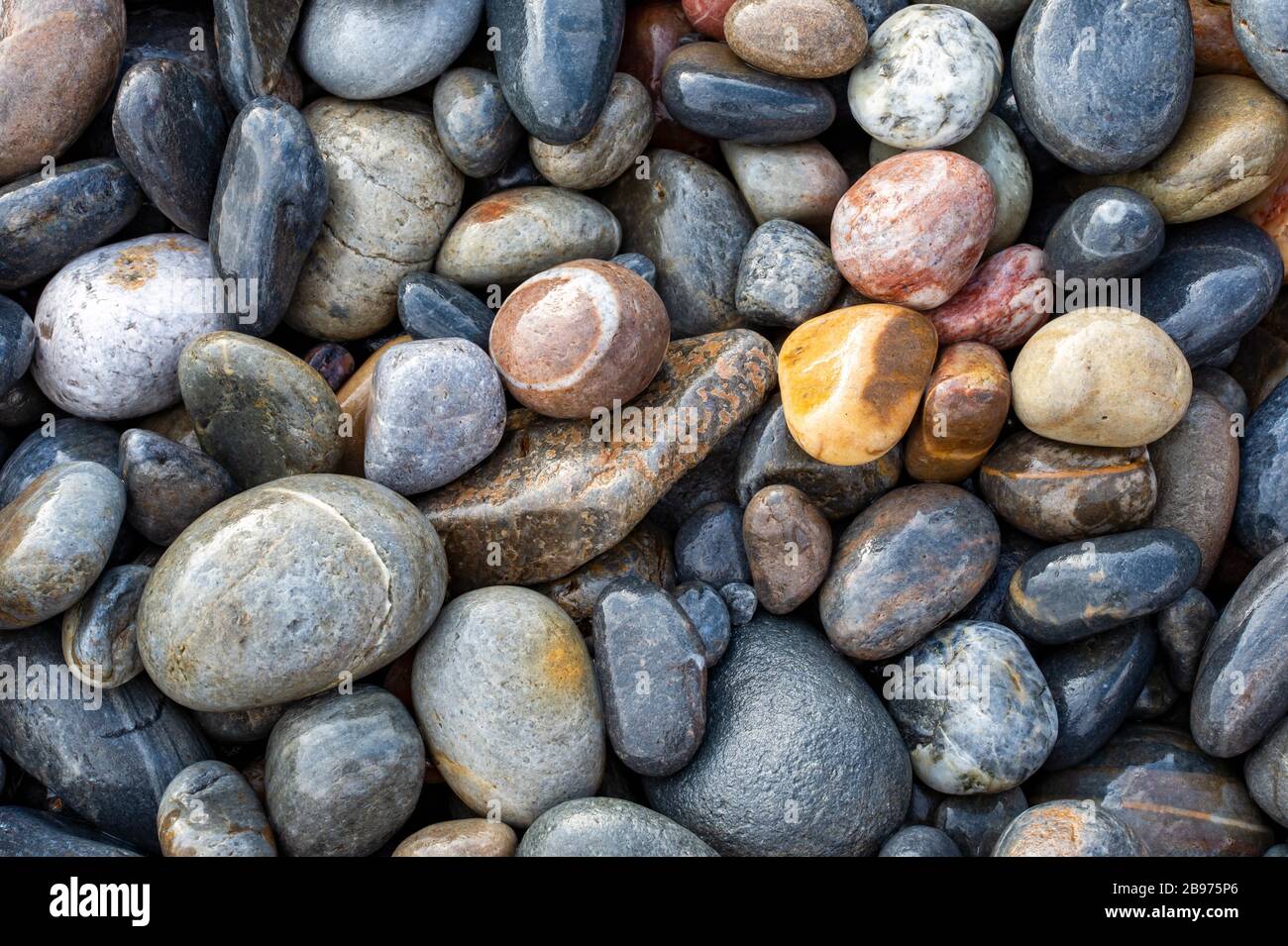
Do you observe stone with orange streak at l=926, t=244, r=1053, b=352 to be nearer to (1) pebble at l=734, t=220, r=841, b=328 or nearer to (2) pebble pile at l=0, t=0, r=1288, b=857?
(2) pebble pile at l=0, t=0, r=1288, b=857

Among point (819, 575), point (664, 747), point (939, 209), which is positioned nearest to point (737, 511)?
point (819, 575)

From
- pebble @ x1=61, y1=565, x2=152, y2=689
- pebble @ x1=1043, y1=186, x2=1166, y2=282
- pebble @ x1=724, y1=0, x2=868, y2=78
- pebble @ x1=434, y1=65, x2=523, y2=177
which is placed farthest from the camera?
pebble @ x1=434, y1=65, x2=523, y2=177

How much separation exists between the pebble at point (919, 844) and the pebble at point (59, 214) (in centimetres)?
332

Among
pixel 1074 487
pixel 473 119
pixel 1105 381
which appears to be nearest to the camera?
pixel 1105 381

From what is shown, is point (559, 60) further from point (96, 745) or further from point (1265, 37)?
point (96, 745)

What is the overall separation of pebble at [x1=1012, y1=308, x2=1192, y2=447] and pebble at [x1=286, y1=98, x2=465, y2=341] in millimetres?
2198

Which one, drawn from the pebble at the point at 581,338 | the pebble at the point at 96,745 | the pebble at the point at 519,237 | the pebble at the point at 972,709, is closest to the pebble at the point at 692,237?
the pebble at the point at 519,237

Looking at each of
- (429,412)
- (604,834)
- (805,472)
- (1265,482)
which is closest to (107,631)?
(429,412)

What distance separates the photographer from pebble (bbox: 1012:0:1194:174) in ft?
12.1

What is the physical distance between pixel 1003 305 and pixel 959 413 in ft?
1.71

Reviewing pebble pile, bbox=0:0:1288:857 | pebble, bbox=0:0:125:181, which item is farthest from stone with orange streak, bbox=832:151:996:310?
pebble, bbox=0:0:125:181

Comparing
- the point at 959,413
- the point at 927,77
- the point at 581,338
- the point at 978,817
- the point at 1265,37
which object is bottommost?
the point at 978,817

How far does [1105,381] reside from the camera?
11.7 ft

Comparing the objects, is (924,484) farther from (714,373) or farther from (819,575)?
(714,373)
